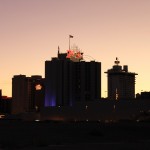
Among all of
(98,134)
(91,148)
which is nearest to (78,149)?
(91,148)

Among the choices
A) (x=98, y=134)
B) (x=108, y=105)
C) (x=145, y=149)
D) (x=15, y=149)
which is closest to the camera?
(x=145, y=149)

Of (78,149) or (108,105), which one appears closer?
(78,149)

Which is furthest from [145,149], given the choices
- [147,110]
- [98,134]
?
[147,110]

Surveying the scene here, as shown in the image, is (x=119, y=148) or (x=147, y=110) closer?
(x=119, y=148)

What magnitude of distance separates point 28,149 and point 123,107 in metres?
152

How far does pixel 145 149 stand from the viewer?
41906mm

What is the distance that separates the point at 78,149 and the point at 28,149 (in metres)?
4.84

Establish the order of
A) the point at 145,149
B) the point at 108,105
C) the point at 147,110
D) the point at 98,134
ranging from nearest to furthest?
1. the point at 145,149
2. the point at 98,134
3. the point at 147,110
4. the point at 108,105

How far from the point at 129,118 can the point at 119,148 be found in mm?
148744

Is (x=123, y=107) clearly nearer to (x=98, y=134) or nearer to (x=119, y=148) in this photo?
(x=98, y=134)

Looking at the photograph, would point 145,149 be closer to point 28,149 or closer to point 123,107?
point 28,149

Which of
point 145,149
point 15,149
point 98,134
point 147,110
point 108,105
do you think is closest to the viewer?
point 145,149

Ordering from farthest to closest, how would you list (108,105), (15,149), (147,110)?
(108,105)
(147,110)
(15,149)

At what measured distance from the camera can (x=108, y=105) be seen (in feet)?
655
